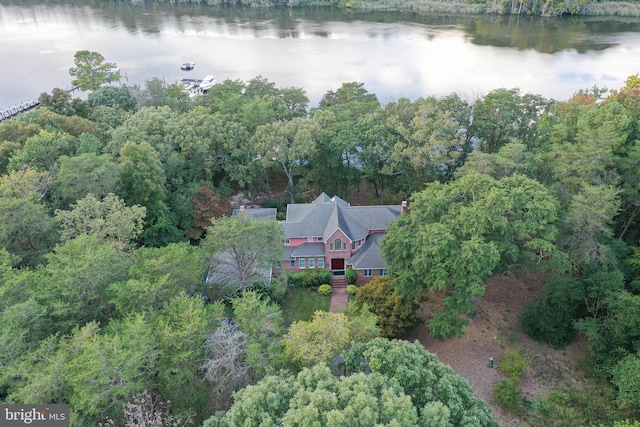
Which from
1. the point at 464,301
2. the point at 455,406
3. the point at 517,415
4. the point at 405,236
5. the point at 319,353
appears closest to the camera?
the point at 455,406

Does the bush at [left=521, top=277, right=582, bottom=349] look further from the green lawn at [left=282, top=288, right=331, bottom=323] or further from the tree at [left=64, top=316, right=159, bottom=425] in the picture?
the tree at [left=64, top=316, right=159, bottom=425]

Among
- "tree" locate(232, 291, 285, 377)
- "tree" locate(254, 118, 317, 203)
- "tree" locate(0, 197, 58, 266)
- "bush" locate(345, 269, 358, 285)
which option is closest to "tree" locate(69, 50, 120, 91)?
"tree" locate(254, 118, 317, 203)

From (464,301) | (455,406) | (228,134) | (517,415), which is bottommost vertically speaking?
(517,415)

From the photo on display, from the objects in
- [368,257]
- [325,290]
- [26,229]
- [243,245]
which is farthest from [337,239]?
[26,229]

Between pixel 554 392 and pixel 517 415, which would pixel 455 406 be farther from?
pixel 554 392

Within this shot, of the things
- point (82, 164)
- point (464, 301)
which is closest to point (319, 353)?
point (464, 301)

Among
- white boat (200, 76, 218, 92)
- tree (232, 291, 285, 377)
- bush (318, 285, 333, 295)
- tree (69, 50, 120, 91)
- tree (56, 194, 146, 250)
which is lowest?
bush (318, 285, 333, 295)

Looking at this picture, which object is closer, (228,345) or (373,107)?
(228,345)
